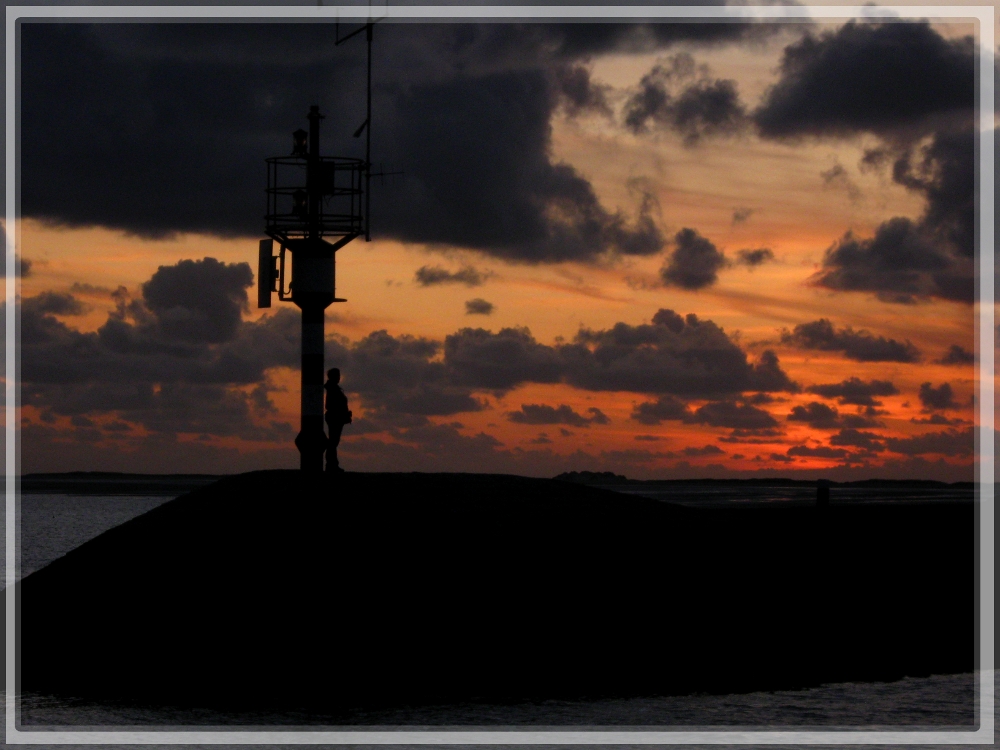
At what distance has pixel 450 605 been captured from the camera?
950 inches

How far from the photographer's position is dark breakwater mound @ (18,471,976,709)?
891 inches

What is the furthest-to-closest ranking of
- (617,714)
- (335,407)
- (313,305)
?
(313,305)
(335,407)
(617,714)

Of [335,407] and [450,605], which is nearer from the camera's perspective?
[450,605]

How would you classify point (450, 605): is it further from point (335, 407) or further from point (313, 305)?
point (313, 305)

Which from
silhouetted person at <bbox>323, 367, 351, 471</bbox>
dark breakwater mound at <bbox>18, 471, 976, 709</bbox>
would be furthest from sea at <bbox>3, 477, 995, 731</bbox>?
silhouetted person at <bbox>323, 367, 351, 471</bbox>

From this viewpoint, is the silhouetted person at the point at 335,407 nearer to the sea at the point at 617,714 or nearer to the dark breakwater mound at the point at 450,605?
the dark breakwater mound at the point at 450,605

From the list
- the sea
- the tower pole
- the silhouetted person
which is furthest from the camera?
the tower pole

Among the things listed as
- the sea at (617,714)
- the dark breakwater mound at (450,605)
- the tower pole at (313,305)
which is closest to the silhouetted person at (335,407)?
the dark breakwater mound at (450,605)

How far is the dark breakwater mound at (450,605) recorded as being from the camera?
22641 millimetres

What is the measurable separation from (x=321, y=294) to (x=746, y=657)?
1506 cm

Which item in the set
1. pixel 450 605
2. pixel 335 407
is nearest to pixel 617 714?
pixel 450 605

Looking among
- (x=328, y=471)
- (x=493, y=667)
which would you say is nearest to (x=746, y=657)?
(x=493, y=667)

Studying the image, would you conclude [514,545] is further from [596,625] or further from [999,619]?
[999,619]

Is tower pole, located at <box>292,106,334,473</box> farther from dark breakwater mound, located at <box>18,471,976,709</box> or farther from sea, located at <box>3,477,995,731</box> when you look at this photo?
sea, located at <box>3,477,995,731</box>
